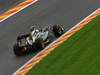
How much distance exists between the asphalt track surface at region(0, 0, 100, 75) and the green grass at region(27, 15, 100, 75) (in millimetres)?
2946

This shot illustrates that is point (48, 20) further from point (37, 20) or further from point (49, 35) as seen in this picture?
point (49, 35)

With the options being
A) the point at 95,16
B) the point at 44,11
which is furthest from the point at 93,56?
the point at 44,11

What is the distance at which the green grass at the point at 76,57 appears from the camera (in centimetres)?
1789

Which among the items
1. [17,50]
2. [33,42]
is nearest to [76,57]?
[33,42]

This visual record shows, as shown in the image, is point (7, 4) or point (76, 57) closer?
point (76, 57)

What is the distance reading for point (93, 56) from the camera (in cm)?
1856

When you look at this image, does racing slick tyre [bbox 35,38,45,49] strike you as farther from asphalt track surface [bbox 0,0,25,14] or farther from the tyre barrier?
asphalt track surface [bbox 0,0,25,14]

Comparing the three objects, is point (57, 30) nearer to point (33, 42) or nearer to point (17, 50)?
point (33, 42)

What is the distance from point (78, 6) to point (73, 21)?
232 cm

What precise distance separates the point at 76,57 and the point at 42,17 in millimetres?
9007

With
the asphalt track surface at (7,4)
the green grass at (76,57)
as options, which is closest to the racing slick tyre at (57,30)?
the green grass at (76,57)

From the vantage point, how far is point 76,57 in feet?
63.0

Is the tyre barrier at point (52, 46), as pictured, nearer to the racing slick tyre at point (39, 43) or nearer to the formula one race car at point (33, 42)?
the racing slick tyre at point (39, 43)

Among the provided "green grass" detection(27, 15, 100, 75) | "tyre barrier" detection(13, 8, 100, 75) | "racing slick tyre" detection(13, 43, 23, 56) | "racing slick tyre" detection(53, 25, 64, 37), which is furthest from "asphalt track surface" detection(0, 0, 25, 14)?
"green grass" detection(27, 15, 100, 75)
